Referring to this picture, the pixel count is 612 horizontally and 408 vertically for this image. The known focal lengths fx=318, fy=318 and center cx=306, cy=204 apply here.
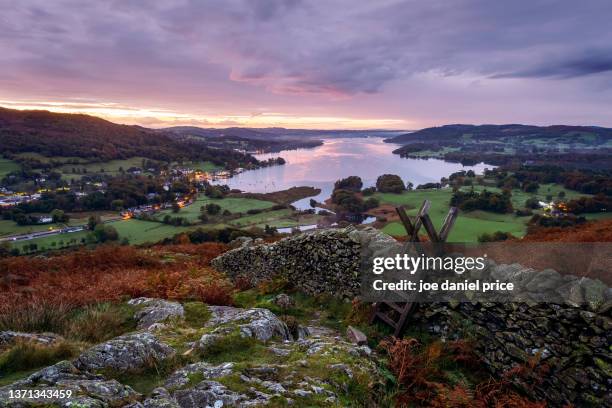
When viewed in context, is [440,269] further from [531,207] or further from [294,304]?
[531,207]

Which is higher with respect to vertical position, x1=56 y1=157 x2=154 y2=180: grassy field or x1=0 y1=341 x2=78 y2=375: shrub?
x1=0 y1=341 x2=78 y2=375: shrub

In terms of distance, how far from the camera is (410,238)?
7617 mm

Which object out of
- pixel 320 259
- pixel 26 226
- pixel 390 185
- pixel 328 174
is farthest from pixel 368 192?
pixel 26 226

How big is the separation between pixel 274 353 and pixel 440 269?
13.3 ft

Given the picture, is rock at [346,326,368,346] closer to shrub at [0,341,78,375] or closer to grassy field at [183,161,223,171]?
shrub at [0,341,78,375]

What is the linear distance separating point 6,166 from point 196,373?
6007 inches

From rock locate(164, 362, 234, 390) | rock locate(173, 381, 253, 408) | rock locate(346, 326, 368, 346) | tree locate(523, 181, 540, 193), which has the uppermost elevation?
rock locate(173, 381, 253, 408)

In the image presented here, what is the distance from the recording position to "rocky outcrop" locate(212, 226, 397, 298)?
9.55m

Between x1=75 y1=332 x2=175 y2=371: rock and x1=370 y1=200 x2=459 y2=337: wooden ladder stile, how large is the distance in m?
4.80

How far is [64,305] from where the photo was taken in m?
7.18

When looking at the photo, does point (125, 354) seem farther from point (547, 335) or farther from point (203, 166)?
point (203, 166)

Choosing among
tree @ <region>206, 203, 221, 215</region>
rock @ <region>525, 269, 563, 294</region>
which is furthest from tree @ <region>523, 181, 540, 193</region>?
rock @ <region>525, 269, 563, 294</region>

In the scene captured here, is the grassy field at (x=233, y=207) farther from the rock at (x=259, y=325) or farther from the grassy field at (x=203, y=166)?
the grassy field at (x=203, y=166)

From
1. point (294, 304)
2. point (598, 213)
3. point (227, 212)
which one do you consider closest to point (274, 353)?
point (294, 304)
